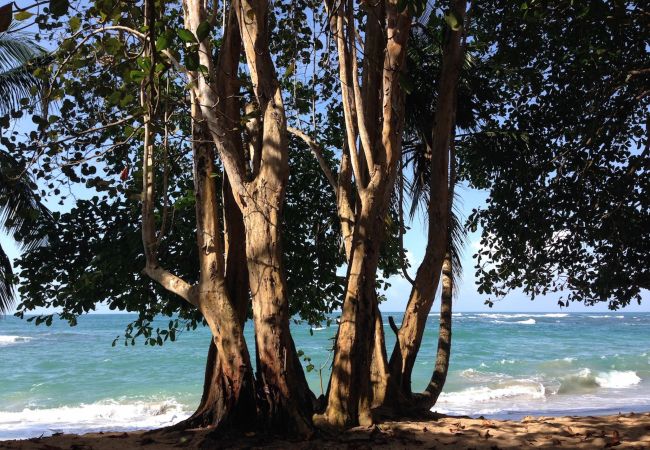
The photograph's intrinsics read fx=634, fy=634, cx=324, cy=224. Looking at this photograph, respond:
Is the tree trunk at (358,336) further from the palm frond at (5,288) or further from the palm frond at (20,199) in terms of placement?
the palm frond at (5,288)

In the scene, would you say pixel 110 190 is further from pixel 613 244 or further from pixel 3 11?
pixel 613 244

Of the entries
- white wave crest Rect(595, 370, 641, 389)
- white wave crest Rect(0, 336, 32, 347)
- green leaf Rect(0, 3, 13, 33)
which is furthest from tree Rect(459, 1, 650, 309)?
white wave crest Rect(0, 336, 32, 347)

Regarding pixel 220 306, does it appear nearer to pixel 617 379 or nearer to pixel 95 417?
pixel 95 417

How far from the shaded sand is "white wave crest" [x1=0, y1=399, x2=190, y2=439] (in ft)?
27.6

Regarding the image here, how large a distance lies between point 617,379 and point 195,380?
13129 mm

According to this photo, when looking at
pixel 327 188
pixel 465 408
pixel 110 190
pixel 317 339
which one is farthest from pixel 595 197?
pixel 317 339

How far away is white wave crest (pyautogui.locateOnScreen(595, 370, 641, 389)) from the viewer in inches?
746

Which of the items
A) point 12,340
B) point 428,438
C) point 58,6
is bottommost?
point 12,340

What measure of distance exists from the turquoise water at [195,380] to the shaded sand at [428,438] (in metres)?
7.97

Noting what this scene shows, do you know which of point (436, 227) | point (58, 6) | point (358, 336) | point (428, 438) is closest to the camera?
point (58, 6)

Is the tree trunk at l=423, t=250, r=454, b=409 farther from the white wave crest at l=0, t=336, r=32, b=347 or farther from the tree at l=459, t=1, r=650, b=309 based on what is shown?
the white wave crest at l=0, t=336, r=32, b=347

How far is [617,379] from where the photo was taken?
65.1ft

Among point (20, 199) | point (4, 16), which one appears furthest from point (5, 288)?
point (4, 16)

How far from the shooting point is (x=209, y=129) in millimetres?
5539
